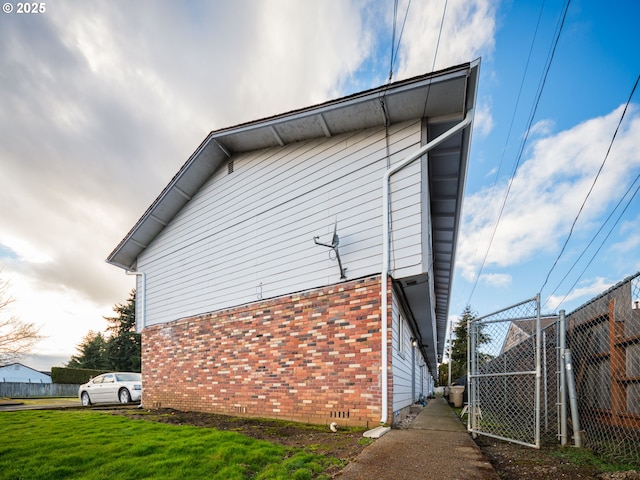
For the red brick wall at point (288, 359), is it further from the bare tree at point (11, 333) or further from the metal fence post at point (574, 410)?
the bare tree at point (11, 333)

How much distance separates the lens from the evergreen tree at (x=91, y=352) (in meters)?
39.6

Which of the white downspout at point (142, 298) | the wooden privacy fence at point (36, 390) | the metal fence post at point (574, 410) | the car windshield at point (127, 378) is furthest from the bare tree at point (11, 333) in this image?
the metal fence post at point (574, 410)

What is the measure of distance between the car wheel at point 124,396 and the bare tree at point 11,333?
14.8 meters

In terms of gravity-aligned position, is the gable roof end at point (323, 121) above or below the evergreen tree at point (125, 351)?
above

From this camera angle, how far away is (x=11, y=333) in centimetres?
2164

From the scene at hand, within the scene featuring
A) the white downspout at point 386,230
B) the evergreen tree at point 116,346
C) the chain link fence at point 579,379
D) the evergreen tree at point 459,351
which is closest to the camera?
the chain link fence at point 579,379

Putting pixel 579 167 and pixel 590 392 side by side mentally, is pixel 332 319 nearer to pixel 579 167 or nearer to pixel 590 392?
pixel 590 392

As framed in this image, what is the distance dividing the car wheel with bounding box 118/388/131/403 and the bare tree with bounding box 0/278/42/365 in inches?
584

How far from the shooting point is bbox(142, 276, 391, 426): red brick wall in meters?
6.00

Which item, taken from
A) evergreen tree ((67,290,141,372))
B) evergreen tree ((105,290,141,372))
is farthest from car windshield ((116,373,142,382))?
evergreen tree ((105,290,141,372))

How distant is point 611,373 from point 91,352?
162ft

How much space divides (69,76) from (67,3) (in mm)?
1925

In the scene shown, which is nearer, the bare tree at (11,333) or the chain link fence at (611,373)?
the chain link fence at (611,373)

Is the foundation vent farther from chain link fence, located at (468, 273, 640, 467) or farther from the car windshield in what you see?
the car windshield
